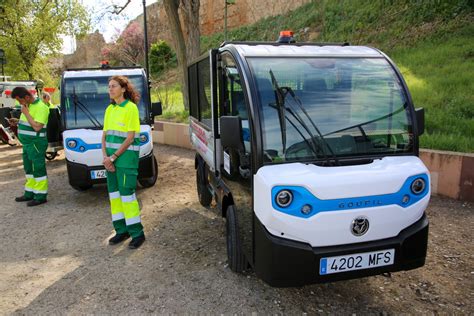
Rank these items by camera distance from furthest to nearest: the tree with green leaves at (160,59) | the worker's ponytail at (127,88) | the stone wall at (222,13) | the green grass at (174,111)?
1. the tree with green leaves at (160,59)
2. the stone wall at (222,13)
3. the green grass at (174,111)
4. the worker's ponytail at (127,88)

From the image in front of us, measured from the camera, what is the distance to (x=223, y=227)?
517cm

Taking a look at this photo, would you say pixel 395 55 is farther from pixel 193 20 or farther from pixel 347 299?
pixel 347 299

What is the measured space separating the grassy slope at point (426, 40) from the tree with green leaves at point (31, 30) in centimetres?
1235

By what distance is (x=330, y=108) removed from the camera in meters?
3.29

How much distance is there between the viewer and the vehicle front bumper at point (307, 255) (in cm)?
284

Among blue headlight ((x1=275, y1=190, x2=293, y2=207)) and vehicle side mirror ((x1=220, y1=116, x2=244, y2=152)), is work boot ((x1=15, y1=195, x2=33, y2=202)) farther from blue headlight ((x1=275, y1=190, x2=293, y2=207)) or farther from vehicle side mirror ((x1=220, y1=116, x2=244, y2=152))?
blue headlight ((x1=275, y1=190, x2=293, y2=207))

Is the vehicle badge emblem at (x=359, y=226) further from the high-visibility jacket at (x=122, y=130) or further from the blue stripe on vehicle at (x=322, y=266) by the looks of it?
the high-visibility jacket at (x=122, y=130)

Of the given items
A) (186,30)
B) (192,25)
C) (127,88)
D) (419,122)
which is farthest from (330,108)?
(186,30)

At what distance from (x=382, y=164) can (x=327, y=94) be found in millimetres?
728

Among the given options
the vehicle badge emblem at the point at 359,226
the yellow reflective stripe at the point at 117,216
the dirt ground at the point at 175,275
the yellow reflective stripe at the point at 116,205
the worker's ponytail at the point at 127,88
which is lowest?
the dirt ground at the point at 175,275

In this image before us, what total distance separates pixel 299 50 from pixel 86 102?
179 inches

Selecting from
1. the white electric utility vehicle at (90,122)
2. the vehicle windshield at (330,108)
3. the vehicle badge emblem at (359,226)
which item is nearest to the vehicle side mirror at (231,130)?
the vehicle windshield at (330,108)

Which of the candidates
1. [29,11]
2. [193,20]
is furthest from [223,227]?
[29,11]

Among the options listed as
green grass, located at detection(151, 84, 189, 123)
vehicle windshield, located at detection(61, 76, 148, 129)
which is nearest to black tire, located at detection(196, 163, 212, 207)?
vehicle windshield, located at detection(61, 76, 148, 129)
